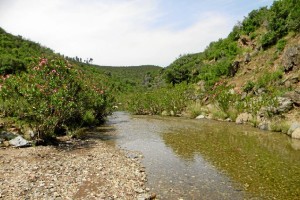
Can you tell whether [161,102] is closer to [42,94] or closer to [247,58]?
[247,58]

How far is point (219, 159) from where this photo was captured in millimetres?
16703

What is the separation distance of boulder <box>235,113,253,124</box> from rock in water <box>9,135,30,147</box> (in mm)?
22372

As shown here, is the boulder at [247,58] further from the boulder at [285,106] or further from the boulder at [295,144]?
the boulder at [295,144]

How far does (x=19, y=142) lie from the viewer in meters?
18.0

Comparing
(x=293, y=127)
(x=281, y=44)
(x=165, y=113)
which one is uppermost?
(x=281, y=44)

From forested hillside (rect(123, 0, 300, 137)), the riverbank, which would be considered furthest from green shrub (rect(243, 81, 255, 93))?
the riverbank

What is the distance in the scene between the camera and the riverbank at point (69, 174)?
35.1 feet

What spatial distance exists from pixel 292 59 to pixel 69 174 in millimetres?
32488

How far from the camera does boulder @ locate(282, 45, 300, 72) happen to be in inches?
1412

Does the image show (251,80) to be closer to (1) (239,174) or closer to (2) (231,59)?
(2) (231,59)

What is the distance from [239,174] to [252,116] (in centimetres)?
1794

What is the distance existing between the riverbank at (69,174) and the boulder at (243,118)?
59.9ft

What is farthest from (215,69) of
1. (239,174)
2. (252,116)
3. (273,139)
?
(239,174)

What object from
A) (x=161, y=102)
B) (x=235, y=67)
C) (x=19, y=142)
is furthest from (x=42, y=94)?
(x=235, y=67)
